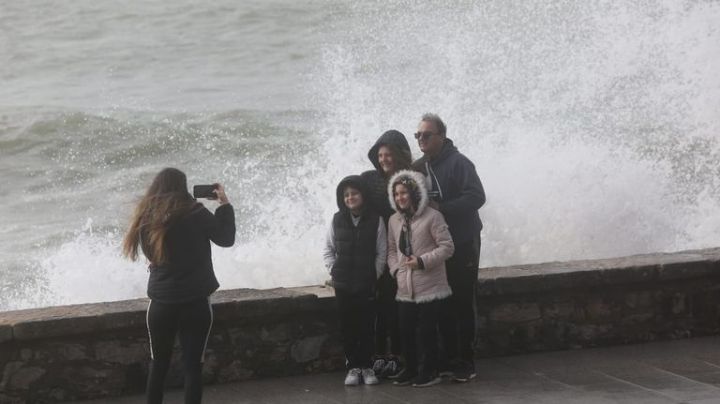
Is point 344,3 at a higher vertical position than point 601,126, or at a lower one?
higher

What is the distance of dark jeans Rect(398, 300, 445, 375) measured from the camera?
20.6ft

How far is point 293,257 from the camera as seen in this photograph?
12227 mm

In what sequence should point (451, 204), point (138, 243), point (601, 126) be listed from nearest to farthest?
point (138, 243) < point (451, 204) < point (601, 126)

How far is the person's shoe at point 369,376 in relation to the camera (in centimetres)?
634

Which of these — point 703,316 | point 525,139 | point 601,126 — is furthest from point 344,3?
point 703,316

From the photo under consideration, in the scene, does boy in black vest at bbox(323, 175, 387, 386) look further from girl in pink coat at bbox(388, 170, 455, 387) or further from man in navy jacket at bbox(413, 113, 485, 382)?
man in navy jacket at bbox(413, 113, 485, 382)

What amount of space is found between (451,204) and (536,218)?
19.6 feet

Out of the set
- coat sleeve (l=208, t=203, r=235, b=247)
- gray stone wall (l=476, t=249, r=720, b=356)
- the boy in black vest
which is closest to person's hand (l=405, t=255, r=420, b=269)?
the boy in black vest

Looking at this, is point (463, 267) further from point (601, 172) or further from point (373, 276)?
point (601, 172)

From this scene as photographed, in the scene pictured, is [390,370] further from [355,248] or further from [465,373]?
[355,248]

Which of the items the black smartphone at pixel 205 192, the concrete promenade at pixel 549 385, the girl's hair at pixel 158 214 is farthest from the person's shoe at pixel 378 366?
the girl's hair at pixel 158 214

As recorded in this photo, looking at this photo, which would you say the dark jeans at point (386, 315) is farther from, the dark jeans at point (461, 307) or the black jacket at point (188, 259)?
the black jacket at point (188, 259)

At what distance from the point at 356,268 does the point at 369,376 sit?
617 millimetres

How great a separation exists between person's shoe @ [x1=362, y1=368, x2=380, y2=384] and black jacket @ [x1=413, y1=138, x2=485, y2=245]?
0.89 metres
